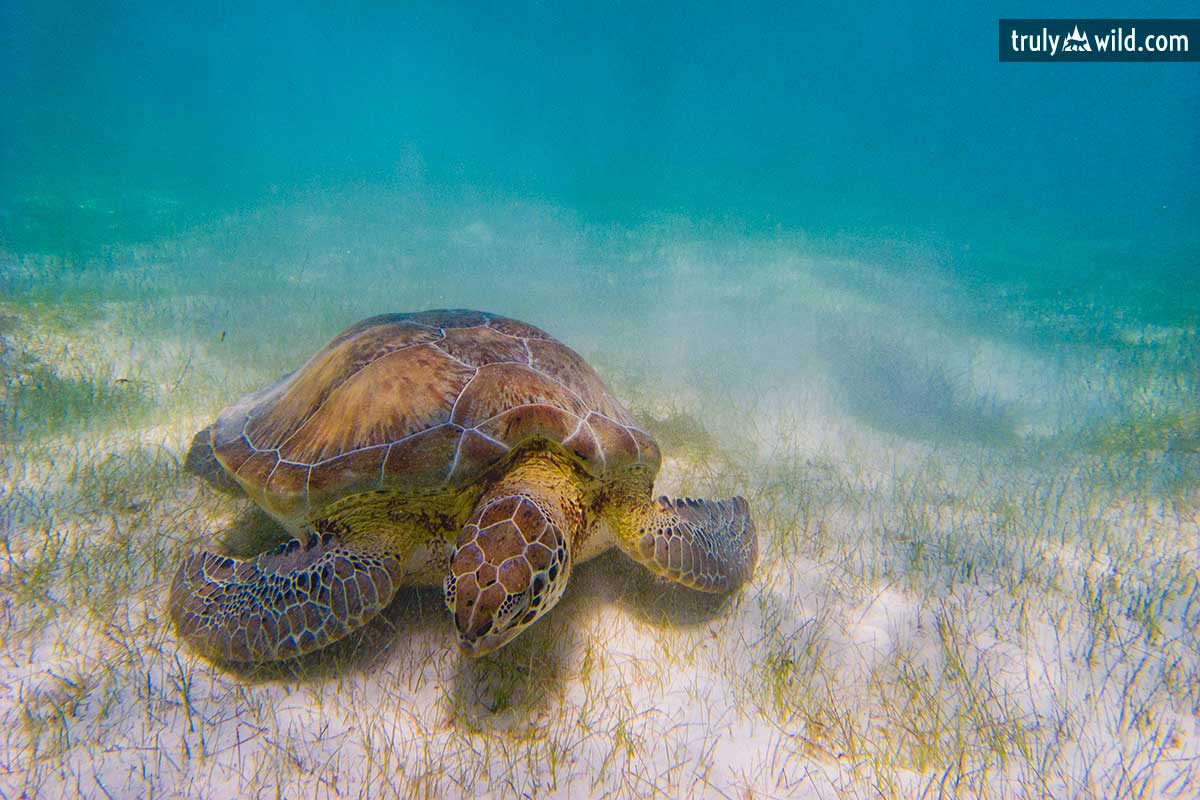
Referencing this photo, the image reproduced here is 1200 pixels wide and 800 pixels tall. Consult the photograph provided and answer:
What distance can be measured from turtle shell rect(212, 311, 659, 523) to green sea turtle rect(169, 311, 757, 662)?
0.01 m

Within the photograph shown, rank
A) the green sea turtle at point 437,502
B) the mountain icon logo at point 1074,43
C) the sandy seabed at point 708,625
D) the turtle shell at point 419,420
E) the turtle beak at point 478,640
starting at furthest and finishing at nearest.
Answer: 1. the mountain icon logo at point 1074,43
2. the turtle shell at point 419,420
3. the green sea turtle at point 437,502
4. the sandy seabed at point 708,625
5. the turtle beak at point 478,640

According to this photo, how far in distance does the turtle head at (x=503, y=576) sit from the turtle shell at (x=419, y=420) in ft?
1.83

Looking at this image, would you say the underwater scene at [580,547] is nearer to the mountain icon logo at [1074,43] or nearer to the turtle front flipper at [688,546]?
the turtle front flipper at [688,546]

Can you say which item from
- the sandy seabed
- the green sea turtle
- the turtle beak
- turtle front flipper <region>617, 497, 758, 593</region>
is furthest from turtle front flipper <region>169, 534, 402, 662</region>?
turtle front flipper <region>617, 497, 758, 593</region>

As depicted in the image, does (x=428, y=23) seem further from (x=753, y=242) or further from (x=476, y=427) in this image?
(x=476, y=427)

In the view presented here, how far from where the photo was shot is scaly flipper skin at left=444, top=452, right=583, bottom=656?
221 cm

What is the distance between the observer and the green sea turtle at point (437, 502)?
2471mm

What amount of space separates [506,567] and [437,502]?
0.91 metres

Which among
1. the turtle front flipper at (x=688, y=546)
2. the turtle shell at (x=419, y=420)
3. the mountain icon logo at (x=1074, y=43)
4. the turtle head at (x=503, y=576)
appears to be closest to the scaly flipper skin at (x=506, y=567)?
the turtle head at (x=503, y=576)

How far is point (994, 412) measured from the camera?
8188mm

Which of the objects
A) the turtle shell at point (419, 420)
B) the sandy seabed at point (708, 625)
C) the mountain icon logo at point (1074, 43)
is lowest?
the sandy seabed at point (708, 625)

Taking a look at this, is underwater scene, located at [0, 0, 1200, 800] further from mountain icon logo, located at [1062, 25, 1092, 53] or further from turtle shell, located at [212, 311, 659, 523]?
mountain icon logo, located at [1062, 25, 1092, 53]

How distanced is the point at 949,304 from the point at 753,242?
368 inches

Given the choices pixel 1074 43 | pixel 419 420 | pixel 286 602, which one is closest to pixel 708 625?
pixel 419 420
